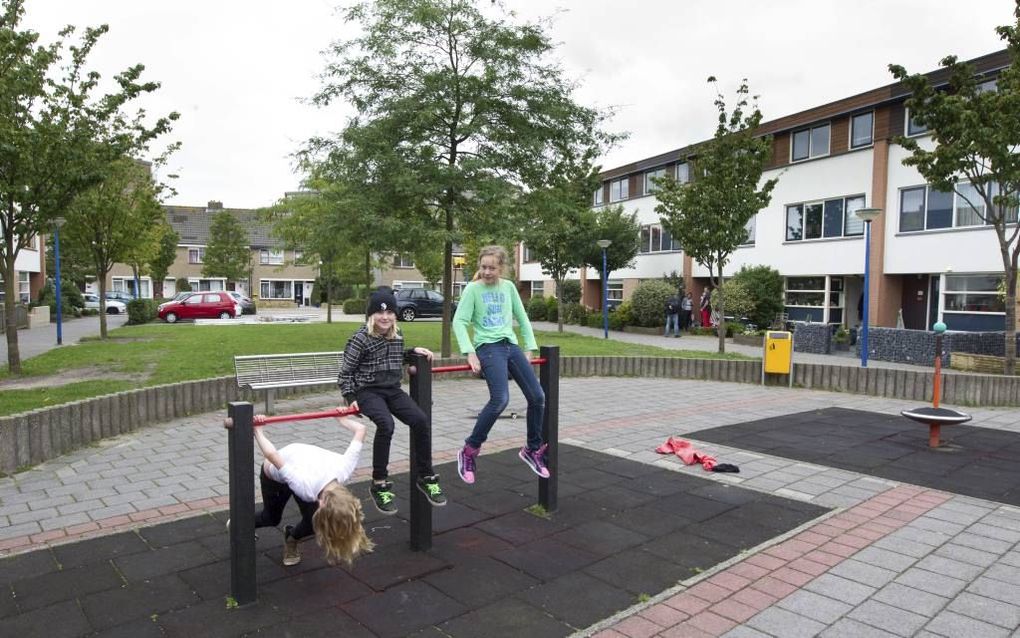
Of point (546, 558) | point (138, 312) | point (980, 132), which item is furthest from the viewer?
point (138, 312)

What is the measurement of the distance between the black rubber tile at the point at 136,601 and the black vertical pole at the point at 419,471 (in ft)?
4.05

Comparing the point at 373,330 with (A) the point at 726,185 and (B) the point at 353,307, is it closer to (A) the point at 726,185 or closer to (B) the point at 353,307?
(A) the point at 726,185

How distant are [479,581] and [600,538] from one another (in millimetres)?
1017

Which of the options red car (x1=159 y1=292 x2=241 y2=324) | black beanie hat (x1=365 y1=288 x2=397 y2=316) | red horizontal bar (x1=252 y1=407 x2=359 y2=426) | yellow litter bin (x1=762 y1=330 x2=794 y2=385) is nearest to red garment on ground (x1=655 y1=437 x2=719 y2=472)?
black beanie hat (x1=365 y1=288 x2=397 y2=316)

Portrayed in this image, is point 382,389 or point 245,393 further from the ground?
point 382,389

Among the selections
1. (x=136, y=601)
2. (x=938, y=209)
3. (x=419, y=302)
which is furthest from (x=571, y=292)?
(x=136, y=601)

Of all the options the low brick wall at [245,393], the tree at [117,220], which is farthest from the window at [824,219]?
the tree at [117,220]

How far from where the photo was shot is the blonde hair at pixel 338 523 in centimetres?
336

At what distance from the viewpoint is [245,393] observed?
852 centimetres

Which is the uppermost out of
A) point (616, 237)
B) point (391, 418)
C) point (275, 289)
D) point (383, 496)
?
point (616, 237)

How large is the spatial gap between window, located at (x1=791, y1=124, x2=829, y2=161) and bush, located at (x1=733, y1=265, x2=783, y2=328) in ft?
13.8

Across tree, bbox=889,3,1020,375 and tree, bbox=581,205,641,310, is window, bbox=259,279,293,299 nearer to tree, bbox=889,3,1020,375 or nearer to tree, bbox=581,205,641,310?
tree, bbox=581,205,641,310

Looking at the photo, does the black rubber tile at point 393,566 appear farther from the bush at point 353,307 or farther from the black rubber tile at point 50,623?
the bush at point 353,307

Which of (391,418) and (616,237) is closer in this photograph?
(391,418)
